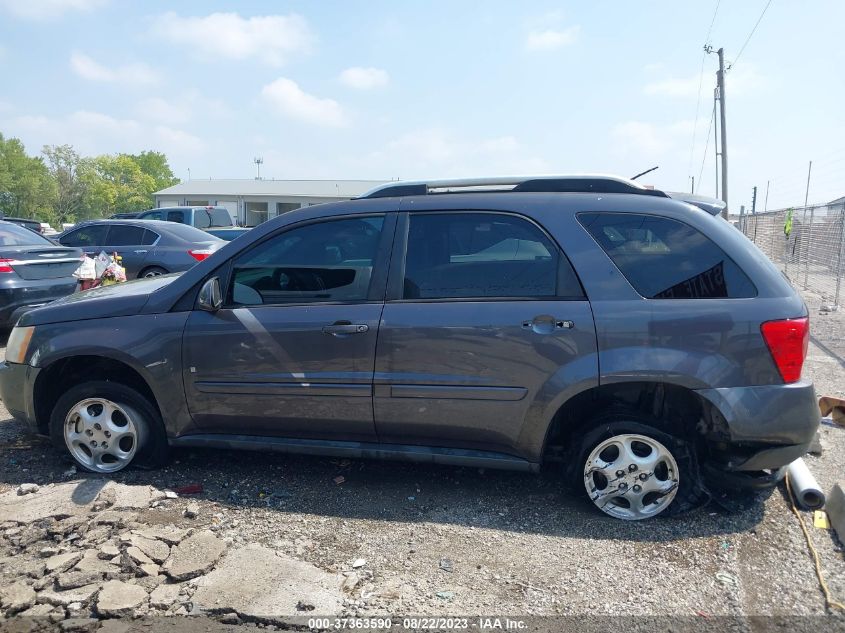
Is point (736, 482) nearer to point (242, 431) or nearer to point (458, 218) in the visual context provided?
point (458, 218)

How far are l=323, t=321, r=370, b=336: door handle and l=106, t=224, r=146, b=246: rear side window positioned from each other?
9.05m

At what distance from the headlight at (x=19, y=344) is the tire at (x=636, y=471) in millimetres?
3622

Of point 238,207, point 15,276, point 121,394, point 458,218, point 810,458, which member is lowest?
point 810,458

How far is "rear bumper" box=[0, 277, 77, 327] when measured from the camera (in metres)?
7.42

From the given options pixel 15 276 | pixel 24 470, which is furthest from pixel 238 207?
pixel 24 470

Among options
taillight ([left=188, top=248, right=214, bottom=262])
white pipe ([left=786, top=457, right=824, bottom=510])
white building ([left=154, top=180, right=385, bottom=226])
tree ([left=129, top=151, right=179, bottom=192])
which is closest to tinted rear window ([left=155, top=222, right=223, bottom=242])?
taillight ([left=188, top=248, right=214, bottom=262])

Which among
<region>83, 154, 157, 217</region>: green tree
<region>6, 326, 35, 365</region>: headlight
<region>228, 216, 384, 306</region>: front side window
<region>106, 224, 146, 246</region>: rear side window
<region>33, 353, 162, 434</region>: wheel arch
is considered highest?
<region>83, 154, 157, 217</region>: green tree

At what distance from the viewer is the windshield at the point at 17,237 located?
8.06 m

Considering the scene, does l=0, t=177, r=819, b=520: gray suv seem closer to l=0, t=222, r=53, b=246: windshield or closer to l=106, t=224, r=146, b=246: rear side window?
l=0, t=222, r=53, b=246: windshield

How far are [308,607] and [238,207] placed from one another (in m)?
43.3

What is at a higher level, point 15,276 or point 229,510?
point 15,276

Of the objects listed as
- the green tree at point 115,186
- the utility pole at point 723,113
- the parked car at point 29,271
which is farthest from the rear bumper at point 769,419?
the green tree at point 115,186

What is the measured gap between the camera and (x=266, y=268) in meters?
3.85

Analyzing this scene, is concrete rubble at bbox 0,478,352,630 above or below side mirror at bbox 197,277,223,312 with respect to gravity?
below
